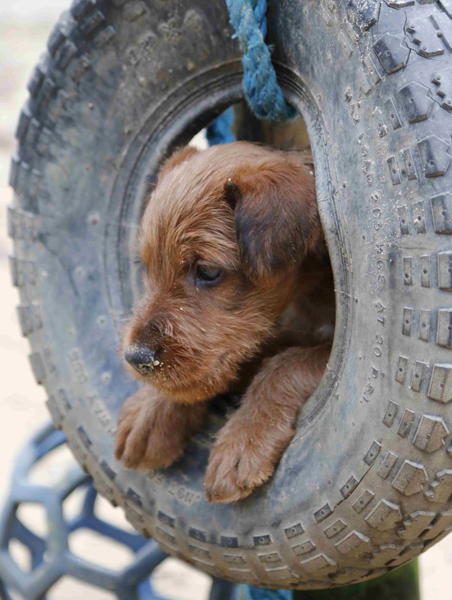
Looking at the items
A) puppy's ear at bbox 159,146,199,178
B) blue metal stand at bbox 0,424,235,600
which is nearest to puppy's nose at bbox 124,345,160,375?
puppy's ear at bbox 159,146,199,178

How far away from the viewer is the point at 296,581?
1311 mm

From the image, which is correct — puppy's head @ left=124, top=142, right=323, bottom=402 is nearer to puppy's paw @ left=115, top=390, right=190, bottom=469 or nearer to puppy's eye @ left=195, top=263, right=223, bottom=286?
puppy's eye @ left=195, top=263, right=223, bottom=286

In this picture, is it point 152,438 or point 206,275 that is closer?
point 206,275

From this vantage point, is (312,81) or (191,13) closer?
(312,81)

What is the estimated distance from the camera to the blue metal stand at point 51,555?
2.37m

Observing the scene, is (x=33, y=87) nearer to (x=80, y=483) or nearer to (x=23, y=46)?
(x=80, y=483)

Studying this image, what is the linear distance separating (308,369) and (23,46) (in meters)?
11.5

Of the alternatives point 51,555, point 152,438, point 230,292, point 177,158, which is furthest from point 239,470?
point 51,555

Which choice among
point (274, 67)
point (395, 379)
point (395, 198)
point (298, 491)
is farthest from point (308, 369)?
point (274, 67)

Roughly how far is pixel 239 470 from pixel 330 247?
506 millimetres

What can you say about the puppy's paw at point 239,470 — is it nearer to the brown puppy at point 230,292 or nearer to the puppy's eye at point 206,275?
the brown puppy at point 230,292

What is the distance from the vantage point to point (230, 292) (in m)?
1.39

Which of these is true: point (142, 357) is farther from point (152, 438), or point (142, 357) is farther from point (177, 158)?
point (177, 158)

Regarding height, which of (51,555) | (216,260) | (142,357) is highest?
(216,260)
